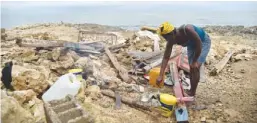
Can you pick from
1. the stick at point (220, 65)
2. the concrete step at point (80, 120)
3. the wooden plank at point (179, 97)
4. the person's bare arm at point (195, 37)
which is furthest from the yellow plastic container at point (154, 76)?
the concrete step at point (80, 120)

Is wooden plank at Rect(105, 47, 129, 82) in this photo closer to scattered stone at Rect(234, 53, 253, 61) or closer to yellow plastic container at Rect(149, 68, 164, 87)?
yellow plastic container at Rect(149, 68, 164, 87)

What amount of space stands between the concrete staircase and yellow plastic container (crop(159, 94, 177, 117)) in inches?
53.9

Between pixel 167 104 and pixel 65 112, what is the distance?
5.32 ft

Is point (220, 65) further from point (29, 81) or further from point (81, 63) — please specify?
point (29, 81)

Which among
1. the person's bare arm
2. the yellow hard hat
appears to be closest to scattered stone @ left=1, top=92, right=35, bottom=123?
the yellow hard hat

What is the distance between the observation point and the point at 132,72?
5.71 meters

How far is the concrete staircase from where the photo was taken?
298 cm

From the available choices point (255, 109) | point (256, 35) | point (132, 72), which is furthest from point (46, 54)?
point (256, 35)

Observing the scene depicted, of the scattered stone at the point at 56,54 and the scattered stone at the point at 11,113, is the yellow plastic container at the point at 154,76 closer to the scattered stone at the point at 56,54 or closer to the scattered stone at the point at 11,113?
the scattered stone at the point at 56,54

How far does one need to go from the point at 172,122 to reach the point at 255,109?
1520 millimetres

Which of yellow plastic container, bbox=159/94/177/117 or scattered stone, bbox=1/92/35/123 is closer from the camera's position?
scattered stone, bbox=1/92/35/123

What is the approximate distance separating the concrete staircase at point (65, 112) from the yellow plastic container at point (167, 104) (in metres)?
1.37

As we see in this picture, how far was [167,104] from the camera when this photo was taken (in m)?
4.07

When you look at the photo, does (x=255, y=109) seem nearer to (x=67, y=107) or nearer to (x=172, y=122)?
(x=172, y=122)
